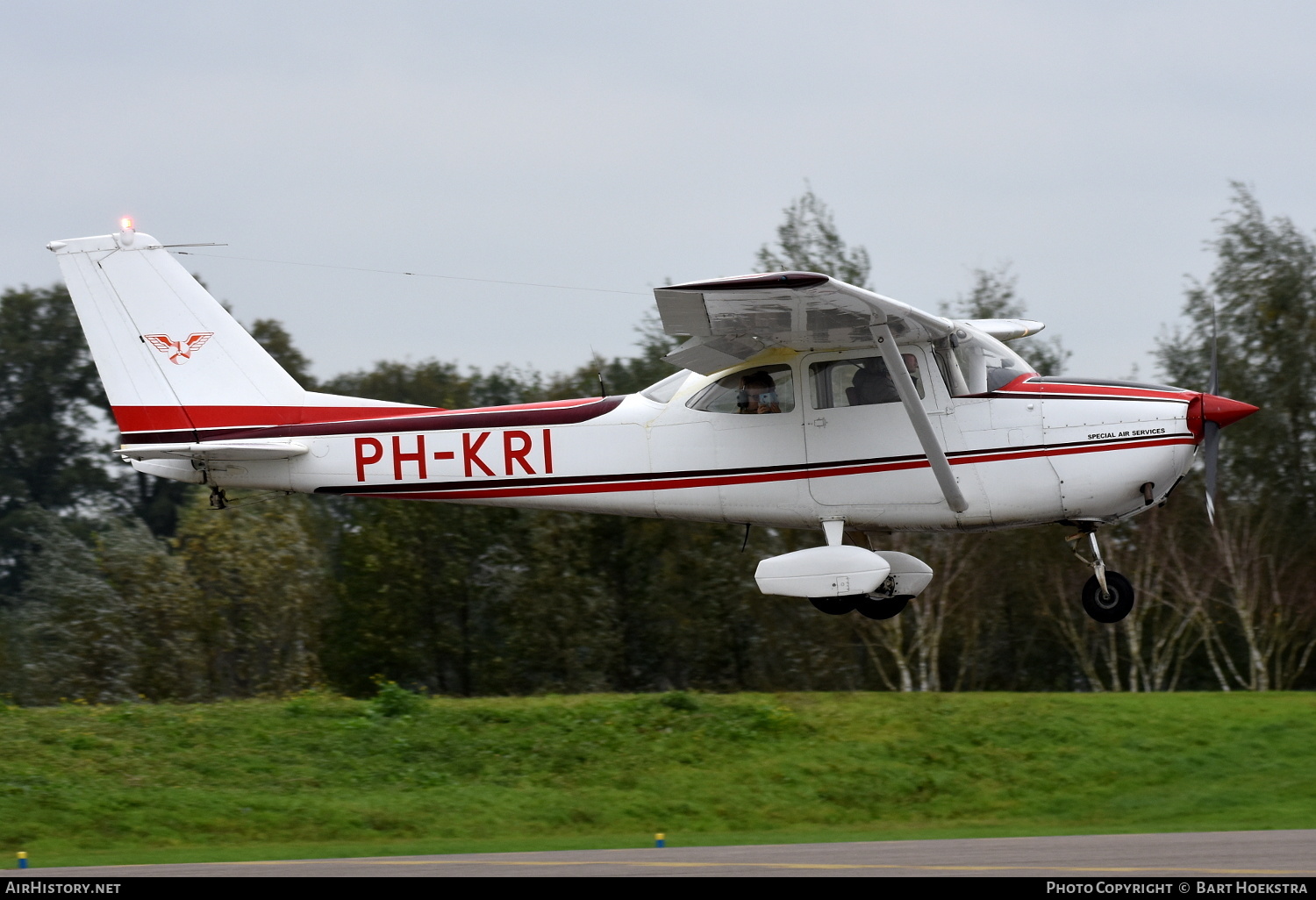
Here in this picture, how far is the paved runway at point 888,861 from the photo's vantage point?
1066 cm

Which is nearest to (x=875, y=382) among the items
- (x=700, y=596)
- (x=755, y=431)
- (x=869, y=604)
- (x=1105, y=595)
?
(x=755, y=431)

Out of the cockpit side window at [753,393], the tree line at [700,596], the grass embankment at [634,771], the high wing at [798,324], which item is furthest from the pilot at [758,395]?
the tree line at [700,596]

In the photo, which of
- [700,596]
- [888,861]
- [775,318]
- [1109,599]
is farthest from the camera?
[700,596]

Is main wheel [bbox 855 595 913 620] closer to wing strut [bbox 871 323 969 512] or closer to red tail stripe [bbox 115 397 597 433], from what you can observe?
wing strut [bbox 871 323 969 512]

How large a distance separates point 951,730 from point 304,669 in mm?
15243

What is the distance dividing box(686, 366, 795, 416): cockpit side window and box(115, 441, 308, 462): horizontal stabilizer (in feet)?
12.9

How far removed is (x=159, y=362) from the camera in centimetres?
1412

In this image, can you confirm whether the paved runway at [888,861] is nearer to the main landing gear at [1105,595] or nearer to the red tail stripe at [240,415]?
the main landing gear at [1105,595]

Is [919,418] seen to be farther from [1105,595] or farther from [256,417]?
[256,417]

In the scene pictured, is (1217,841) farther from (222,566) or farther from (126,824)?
(222,566)

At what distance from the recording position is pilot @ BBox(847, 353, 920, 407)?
41.9 feet

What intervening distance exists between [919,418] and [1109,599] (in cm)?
252

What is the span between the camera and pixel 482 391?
39969mm

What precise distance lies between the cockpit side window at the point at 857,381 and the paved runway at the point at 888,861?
3.88 m
